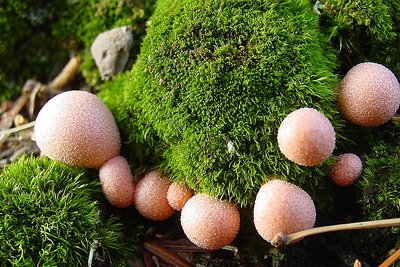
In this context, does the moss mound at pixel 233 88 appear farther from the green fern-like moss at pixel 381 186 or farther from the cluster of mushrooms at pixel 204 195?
the green fern-like moss at pixel 381 186

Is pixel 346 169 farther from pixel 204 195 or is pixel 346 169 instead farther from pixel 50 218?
pixel 50 218

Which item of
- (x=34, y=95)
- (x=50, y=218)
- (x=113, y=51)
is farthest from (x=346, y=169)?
(x=34, y=95)

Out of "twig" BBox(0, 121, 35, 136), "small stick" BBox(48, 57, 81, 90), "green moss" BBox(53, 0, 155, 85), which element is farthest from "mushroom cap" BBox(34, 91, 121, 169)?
"small stick" BBox(48, 57, 81, 90)

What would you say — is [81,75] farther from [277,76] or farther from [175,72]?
[277,76]

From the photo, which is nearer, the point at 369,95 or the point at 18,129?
the point at 369,95

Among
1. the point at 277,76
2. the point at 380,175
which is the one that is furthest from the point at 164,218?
the point at 380,175
